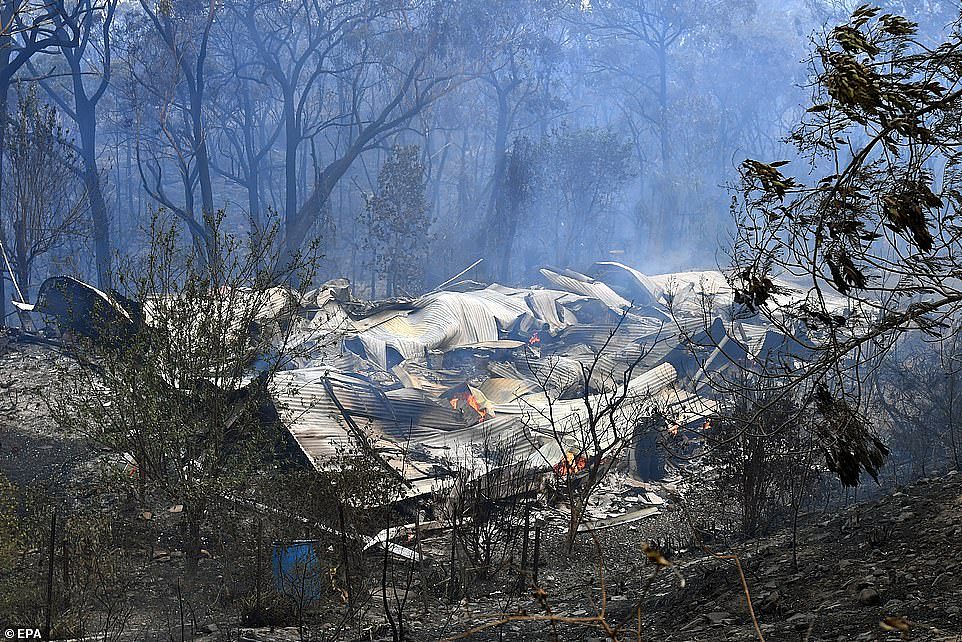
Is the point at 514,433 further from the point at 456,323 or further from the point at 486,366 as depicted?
the point at 456,323

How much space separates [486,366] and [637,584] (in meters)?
7.55

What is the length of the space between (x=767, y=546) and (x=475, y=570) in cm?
214

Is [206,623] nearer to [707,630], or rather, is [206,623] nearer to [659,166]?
[707,630]

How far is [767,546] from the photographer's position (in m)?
5.79

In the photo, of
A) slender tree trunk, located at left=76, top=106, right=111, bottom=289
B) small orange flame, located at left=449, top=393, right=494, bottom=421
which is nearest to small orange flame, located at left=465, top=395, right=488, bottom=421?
small orange flame, located at left=449, top=393, right=494, bottom=421

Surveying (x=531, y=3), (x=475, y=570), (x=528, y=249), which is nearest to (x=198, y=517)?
(x=475, y=570)

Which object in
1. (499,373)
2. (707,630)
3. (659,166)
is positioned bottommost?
(707,630)

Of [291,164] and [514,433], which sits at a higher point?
[291,164]

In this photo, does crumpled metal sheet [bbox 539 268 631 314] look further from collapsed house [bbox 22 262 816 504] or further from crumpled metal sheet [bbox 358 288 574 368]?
crumpled metal sheet [bbox 358 288 574 368]

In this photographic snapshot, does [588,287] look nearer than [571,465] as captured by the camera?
No

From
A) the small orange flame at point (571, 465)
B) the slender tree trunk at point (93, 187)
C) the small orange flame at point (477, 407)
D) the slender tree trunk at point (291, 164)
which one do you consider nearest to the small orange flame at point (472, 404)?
the small orange flame at point (477, 407)

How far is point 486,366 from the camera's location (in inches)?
520

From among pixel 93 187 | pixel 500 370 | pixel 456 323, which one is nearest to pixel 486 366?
pixel 500 370

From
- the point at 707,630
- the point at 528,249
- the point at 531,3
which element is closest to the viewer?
the point at 707,630
